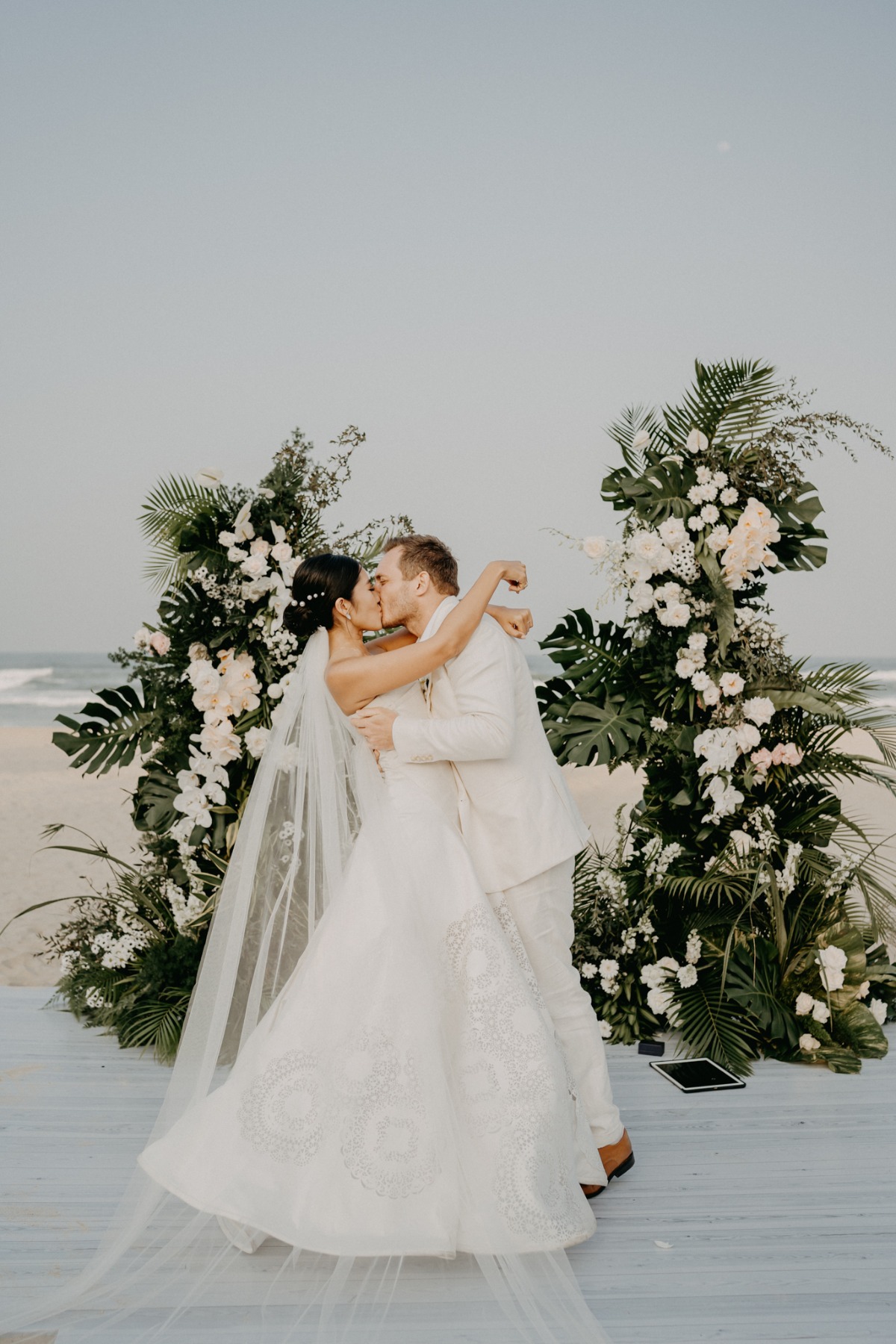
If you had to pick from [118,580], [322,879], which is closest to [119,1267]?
[322,879]

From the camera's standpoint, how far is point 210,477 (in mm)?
3900

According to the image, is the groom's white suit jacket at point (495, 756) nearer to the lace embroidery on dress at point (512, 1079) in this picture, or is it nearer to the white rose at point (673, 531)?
the lace embroidery on dress at point (512, 1079)

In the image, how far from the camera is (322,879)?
8.15 feet

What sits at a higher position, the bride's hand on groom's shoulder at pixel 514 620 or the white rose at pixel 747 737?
the bride's hand on groom's shoulder at pixel 514 620

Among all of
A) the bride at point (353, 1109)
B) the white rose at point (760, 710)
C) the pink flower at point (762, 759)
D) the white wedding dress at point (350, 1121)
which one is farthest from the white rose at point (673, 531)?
the white wedding dress at point (350, 1121)

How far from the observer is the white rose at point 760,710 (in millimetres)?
3832

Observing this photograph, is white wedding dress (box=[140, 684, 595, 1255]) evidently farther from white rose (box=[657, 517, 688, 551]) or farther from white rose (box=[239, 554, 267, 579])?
white rose (box=[657, 517, 688, 551])

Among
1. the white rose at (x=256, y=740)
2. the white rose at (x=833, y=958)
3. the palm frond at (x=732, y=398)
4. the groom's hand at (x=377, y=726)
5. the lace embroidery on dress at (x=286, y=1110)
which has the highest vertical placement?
the palm frond at (x=732, y=398)

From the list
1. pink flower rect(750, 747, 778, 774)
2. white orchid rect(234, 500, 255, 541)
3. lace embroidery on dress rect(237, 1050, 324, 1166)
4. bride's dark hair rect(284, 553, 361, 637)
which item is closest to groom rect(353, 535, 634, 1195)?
bride's dark hair rect(284, 553, 361, 637)

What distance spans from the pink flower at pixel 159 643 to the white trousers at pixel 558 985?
1.98 m

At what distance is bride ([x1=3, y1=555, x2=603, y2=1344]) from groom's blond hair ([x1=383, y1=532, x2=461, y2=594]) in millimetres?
205

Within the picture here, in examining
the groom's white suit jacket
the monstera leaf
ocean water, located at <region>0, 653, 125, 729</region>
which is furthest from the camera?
ocean water, located at <region>0, 653, 125, 729</region>

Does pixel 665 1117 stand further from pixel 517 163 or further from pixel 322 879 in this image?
pixel 517 163

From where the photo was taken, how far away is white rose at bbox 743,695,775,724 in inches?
151
